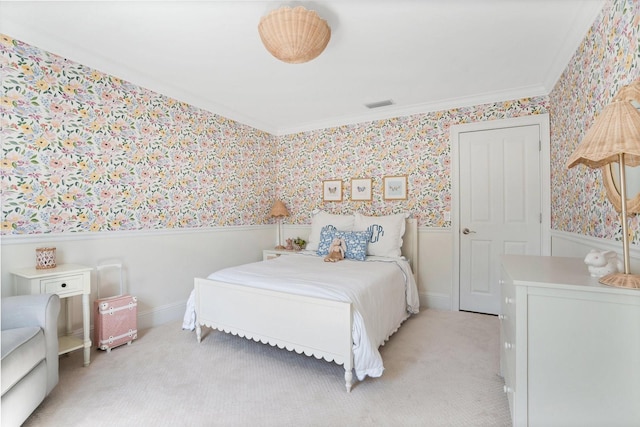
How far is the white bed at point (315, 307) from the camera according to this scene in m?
1.97

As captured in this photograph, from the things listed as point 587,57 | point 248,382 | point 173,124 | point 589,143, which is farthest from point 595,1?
point 173,124

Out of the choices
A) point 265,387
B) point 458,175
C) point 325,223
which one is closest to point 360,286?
point 265,387

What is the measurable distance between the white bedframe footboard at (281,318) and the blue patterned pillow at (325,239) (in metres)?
1.28

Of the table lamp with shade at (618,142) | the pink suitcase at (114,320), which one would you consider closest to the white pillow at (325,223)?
the pink suitcase at (114,320)

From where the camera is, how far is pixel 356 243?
3330 mm

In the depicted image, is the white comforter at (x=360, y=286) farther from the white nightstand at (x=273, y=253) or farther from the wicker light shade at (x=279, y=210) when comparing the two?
the wicker light shade at (x=279, y=210)

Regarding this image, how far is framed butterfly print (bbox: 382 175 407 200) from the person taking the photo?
3814mm

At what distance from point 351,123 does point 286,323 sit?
2.85 m

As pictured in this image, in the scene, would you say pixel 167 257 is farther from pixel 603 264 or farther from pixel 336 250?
pixel 603 264

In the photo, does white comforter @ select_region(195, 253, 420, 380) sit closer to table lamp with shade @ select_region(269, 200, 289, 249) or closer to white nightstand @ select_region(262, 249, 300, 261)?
white nightstand @ select_region(262, 249, 300, 261)

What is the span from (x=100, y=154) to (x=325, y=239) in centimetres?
228

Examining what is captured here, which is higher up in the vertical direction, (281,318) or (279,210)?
(279,210)

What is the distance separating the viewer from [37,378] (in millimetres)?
1640

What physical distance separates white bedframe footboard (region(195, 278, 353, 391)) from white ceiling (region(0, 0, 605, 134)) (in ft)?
6.09
